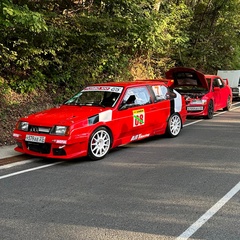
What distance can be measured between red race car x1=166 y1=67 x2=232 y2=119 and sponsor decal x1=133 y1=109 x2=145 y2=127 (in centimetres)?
416

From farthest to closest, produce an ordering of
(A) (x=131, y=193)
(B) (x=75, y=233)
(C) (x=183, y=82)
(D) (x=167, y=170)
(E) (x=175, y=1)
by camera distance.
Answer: (E) (x=175, y=1)
(C) (x=183, y=82)
(D) (x=167, y=170)
(A) (x=131, y=193)
(B) (x=75, y=233)

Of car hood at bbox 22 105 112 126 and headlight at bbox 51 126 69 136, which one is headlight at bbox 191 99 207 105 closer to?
car hood at bbox 22 105 112 126

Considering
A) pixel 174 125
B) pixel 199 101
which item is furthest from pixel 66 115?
pixel 199 101

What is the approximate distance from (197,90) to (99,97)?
5884 millimetres

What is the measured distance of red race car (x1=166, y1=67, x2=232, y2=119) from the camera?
464 inches

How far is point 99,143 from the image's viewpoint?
6629 millimetres

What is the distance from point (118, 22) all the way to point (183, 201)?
25.4 ft

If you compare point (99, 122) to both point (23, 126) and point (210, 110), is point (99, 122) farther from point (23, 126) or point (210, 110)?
point (210, 110)

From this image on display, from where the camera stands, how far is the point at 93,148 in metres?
6.53

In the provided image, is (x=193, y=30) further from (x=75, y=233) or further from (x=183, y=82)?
(x=75, y=233)

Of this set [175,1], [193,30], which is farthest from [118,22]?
[193,30]

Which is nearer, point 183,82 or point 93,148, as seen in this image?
point 93,148

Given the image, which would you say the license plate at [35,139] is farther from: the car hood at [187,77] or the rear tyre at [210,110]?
the rear tyre at [210,110]

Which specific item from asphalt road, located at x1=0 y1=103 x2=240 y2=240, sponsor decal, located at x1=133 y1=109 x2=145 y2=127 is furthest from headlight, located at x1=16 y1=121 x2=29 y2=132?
sponsor decal, located at x1=133 y1=109 x2=145 y2=127
